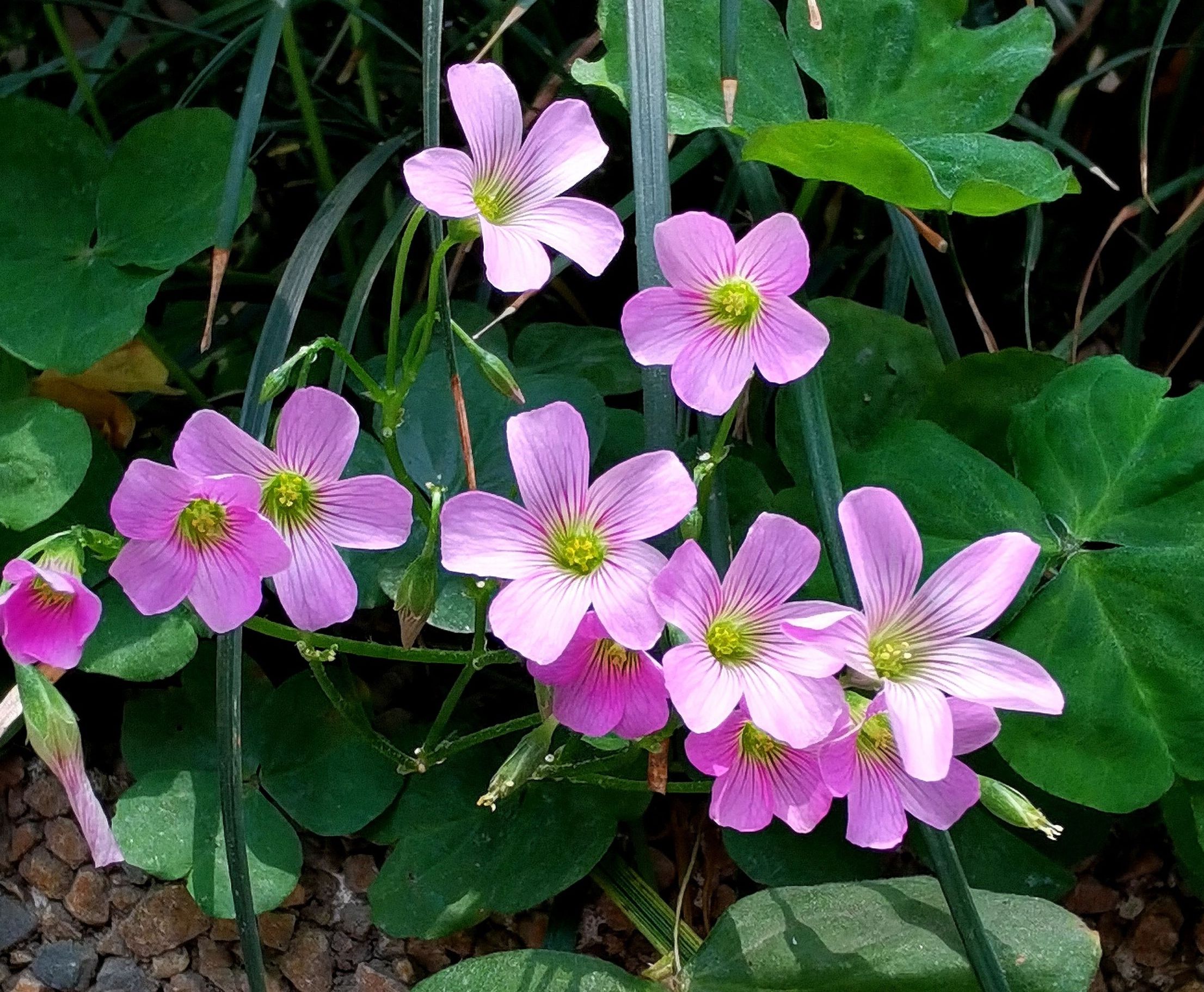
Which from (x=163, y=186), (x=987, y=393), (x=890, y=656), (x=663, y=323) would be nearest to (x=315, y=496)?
(x=663, y=323)

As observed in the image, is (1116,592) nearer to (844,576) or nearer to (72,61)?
(844,576)

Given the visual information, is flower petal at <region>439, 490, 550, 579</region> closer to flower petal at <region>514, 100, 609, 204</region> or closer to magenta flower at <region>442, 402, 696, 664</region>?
magenta flower at <region>442, 402, 696, 664</region>

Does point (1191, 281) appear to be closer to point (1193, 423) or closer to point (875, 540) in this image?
point (1193, 423)

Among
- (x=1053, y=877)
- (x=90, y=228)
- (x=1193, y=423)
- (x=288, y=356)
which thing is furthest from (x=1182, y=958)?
(x=90, y=228)

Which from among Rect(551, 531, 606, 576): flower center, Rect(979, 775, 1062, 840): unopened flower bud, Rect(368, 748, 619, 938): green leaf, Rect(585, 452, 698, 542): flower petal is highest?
Rect(585, 452, 698, 542): flower petal

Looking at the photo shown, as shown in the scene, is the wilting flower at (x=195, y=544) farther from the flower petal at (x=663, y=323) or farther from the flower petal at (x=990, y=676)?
the flower petal at (x=990, y=676)

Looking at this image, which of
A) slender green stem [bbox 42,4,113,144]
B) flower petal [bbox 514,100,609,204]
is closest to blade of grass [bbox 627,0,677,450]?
flower petal [bbox 514,100,609,204]

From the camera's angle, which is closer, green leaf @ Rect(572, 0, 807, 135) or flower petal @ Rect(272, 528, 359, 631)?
flower petal @ Rect(272, 528, 359, 631)

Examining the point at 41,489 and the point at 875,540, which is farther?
the point at 41,489
